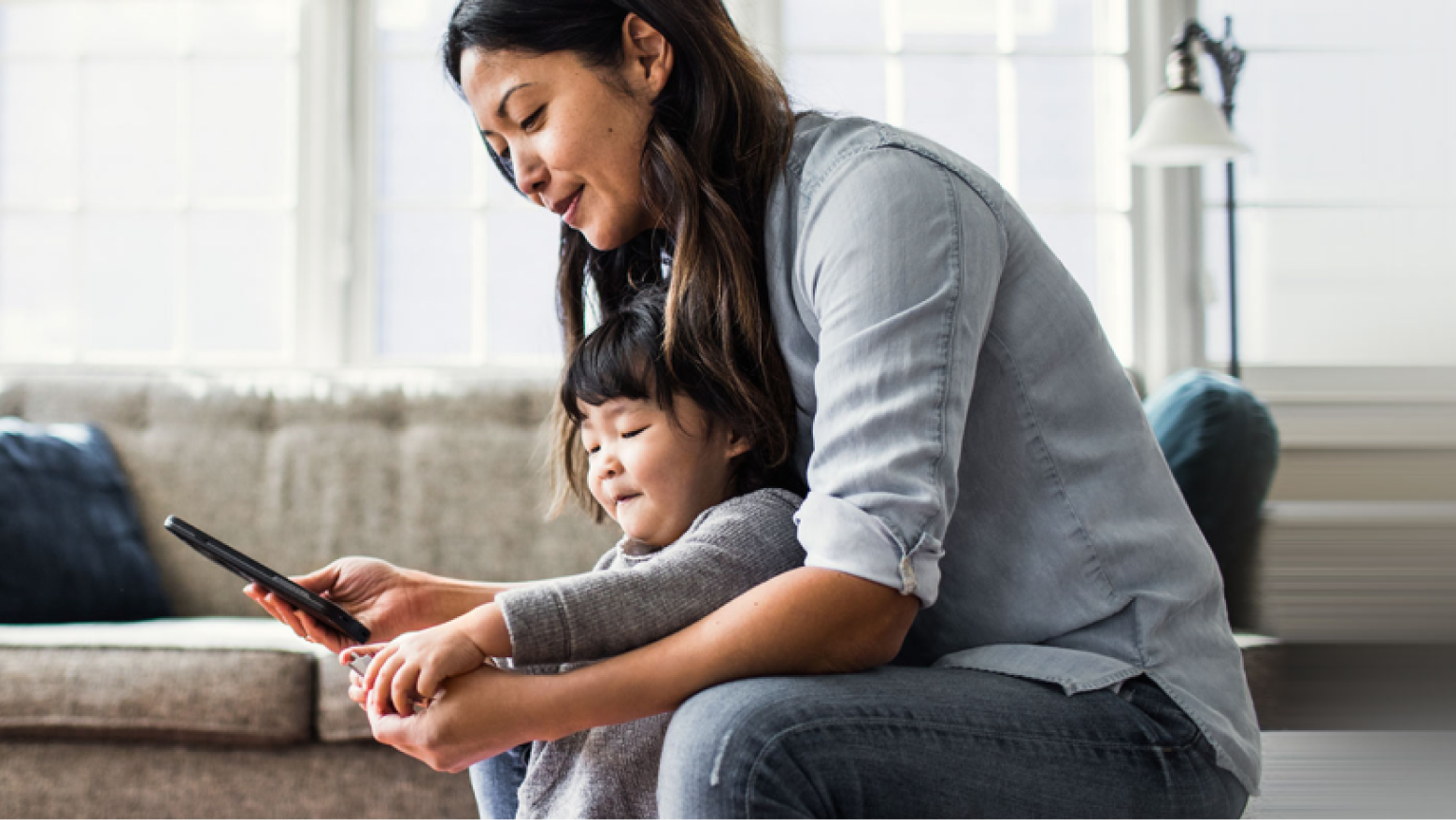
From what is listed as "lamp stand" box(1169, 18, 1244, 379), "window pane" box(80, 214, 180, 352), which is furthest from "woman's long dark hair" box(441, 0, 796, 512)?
"window pane" box(80, 214, 180, 352)

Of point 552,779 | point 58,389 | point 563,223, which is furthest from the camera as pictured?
point 58,389

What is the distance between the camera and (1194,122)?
2.21 metres

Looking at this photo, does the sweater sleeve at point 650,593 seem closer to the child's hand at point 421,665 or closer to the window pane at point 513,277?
the child's hand at point 421,665

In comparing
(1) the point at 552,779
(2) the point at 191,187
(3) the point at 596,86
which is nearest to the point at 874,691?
(1) the point at 552,779

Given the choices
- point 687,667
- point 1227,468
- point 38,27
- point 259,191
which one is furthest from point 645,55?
point 38,27

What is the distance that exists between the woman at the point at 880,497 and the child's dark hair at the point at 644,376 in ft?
0.16

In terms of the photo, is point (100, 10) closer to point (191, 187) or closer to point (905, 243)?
point (191, 187)

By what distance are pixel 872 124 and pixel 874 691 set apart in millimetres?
460

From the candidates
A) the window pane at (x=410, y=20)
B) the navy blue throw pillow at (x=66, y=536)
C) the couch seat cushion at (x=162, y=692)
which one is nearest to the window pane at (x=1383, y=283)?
the couch seat cushion at (x=162, y=692)

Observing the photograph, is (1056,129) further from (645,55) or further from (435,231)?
(645,55)

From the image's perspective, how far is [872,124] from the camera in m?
0.93

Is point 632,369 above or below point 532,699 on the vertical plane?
above

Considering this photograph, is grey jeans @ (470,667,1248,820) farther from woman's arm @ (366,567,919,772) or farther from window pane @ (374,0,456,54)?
window pane @ (374,0,456,54)

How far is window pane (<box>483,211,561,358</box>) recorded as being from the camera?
271 centimetres
